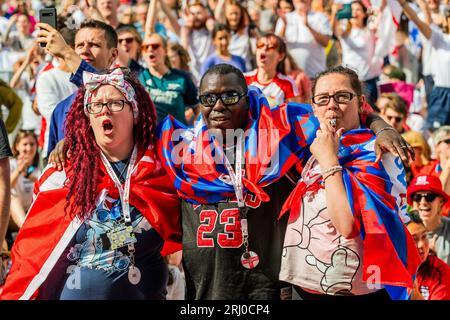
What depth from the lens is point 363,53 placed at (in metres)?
12.7

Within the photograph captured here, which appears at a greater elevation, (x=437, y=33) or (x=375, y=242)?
(x=437, y=33)

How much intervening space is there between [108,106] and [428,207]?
137 inches

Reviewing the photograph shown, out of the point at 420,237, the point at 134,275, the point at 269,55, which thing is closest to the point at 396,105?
the point at 269,55

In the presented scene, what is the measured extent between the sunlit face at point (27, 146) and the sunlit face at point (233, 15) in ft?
11.5

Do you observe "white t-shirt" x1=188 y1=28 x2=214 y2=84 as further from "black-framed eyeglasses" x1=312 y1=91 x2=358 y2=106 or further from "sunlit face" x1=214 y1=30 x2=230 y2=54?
"black-framed eyeglasses" x1=312 y1=91 x2=358 y2=106

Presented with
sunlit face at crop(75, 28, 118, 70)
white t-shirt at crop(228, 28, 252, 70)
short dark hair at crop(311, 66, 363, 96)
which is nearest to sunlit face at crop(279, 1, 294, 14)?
white t-shirt at crop(228, 28, 252, 70)

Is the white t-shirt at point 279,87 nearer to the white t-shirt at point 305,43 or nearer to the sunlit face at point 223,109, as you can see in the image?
the white t-shirt at point 305,43

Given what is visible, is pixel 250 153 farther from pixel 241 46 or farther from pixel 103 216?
pixel 241 46

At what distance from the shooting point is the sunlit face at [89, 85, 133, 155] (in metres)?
5.71

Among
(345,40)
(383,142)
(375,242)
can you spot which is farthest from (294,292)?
(345,40)

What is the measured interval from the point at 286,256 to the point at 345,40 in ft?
25.0
